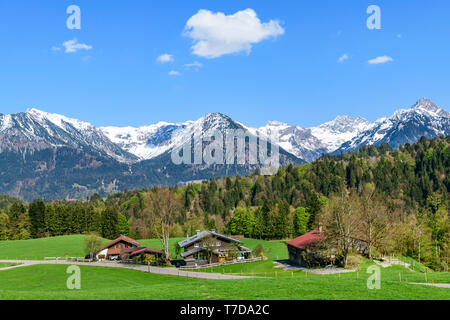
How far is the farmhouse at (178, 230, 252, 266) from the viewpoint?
91.2 meters

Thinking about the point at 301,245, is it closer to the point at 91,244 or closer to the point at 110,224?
the point at 91,244

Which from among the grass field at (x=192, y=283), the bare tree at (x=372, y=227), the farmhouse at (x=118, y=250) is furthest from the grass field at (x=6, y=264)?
the bare tree at (x=372, y=227)

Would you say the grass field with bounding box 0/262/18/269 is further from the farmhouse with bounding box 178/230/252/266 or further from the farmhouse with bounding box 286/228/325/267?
the farmhouse with bounding box 286/228/325/267

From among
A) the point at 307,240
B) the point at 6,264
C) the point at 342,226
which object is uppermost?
the point at 342,226

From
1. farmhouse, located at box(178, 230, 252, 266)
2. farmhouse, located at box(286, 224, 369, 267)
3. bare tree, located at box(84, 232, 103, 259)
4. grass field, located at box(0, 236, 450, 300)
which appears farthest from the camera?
bare tree, located at box(84, 232, 103, 259)

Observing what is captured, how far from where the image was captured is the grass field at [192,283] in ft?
93.6

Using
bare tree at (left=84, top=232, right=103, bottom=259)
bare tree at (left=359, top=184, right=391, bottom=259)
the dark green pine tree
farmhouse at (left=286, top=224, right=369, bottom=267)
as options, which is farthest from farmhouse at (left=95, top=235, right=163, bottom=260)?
bare tree at (left=359, top=184, right=391, bottom=259)

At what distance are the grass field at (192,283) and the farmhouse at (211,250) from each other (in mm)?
8579

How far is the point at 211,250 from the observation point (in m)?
91.0

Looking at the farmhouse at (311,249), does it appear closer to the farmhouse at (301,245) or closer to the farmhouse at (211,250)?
the farmhouse at (301,245)

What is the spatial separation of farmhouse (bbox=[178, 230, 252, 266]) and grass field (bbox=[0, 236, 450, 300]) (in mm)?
8579

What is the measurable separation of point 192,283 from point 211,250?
52.2m

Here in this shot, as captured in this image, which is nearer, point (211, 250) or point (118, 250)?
point (211, 250)

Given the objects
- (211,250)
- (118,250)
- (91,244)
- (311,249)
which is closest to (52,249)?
(91,244)
